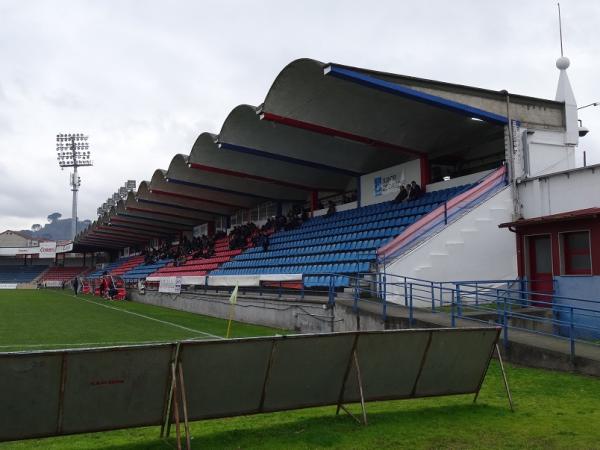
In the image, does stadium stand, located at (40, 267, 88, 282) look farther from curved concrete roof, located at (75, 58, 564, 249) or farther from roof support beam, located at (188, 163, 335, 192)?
roof support beam, located at (188, 163, 335, 192)

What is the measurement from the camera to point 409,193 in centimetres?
2077

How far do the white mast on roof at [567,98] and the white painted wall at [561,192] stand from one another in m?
3.25

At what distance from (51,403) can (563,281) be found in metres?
10.7

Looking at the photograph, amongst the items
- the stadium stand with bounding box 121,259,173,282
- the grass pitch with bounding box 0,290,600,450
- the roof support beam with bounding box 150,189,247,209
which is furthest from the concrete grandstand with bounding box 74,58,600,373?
the stadium stand with bounding box 121,259,173,282

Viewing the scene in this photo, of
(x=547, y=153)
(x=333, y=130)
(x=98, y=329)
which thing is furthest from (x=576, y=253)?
(x=98, y=329)

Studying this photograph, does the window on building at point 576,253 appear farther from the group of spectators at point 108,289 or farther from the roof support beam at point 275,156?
the group of spectators at point 108,289

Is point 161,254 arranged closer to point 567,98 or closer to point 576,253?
point 567,98

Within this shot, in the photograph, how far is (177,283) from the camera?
90.6 ft

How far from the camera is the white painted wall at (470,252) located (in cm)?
1588

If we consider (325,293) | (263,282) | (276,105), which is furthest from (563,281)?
(263,282)

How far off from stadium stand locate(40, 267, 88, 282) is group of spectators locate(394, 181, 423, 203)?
62.1 meters

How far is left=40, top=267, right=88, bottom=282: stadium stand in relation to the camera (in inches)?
2923

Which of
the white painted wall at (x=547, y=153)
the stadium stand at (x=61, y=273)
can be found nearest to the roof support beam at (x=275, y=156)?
the white painted wall at (x=547, y=153)

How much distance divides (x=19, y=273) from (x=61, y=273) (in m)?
8.43
